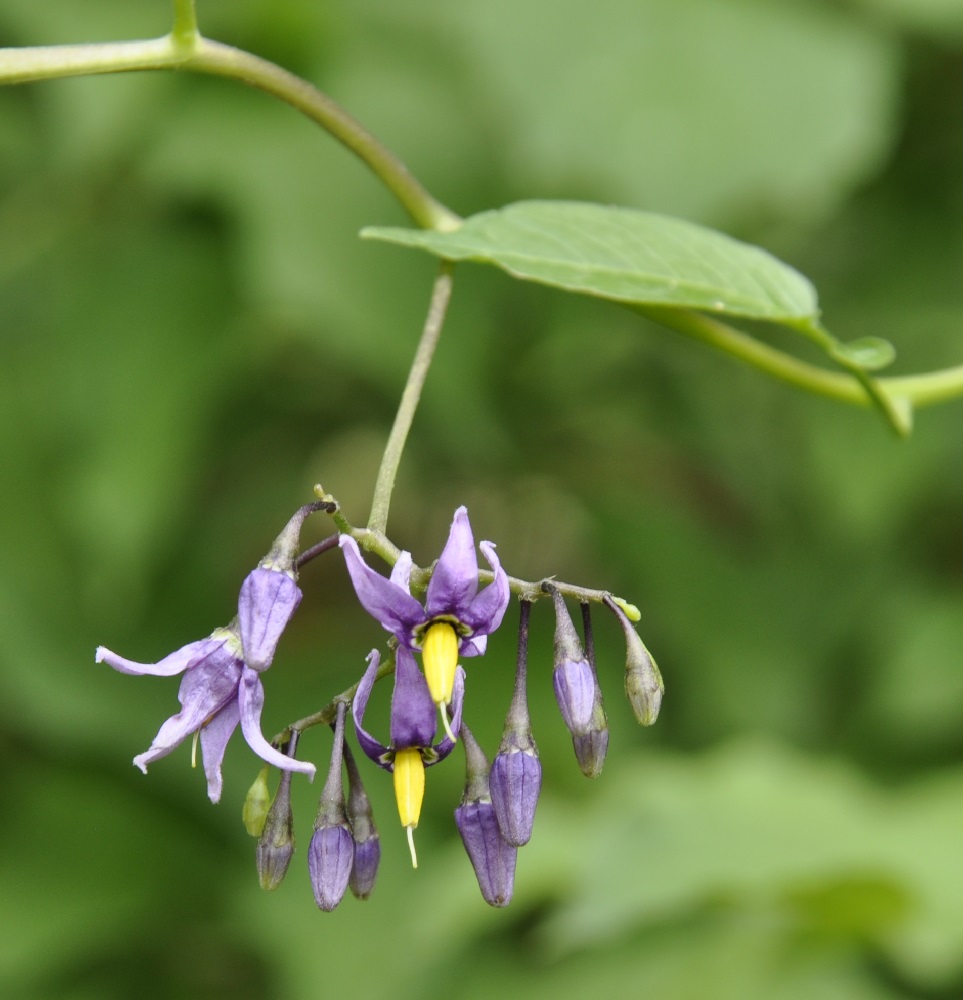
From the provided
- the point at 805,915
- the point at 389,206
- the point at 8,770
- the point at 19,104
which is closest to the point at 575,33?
the point at 389,206

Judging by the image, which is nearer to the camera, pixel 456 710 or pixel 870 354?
pixel 456 710

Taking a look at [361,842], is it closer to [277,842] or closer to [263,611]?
[277,842]

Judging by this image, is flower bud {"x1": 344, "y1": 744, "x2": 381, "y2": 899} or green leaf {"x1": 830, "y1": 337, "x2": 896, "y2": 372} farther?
green leaf {"x1": 830, "y1": 337, "x2": 896, "y2": 372}

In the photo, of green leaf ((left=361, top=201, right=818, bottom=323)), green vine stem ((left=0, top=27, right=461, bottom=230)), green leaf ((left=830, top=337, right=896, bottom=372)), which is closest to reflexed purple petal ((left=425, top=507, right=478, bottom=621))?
green leaf ((left=361, top=201, right=818, bottom=323))

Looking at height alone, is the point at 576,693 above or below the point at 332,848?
above

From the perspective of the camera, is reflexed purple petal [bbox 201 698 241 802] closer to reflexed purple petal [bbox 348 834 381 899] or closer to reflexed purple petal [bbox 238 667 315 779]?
reflexed purple petal [bbox 238 667 315 779]

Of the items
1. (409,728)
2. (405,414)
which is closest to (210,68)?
(405,414)

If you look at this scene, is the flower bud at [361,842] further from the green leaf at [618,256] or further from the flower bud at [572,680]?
the green leaf at [618,256]

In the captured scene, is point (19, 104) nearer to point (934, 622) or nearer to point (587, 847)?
point (587, 847)
